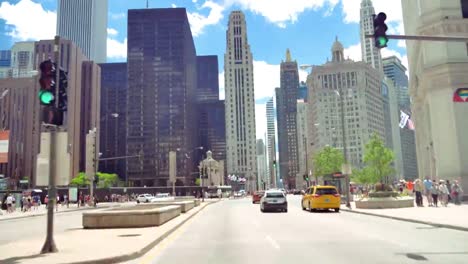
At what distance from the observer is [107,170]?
191 m

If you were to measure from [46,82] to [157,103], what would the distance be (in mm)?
166646

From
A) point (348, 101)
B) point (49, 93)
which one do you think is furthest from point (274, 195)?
point (348, 101)

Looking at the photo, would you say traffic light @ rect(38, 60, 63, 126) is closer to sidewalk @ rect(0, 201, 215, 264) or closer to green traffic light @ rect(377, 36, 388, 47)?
sidewalk @ rect(0, 201, 215, 264)

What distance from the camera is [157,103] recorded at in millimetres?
176250

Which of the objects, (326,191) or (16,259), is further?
(326,191)

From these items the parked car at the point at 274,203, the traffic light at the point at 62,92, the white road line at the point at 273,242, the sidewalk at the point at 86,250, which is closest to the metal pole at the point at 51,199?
the traffic light at the point at 62,92

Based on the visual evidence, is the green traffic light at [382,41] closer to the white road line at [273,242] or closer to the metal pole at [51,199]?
the white road line at [273,242]

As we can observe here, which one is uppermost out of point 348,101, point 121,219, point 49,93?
point 348,101

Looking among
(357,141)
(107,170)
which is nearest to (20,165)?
(107,170)

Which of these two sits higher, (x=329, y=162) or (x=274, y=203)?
(x=329, y=162)

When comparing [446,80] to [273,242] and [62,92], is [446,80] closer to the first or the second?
[273,242]

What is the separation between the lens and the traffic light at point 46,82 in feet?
38.3

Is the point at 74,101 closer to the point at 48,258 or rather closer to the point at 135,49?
the point at 135,49

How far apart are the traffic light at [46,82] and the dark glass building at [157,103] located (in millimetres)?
164144
